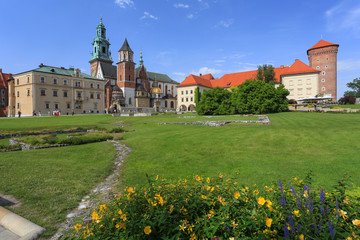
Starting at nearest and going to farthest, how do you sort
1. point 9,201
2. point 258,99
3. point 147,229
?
point 147,229 < point 9,201 < point 258,99

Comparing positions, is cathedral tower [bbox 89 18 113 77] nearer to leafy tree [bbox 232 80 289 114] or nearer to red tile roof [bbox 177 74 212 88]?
red tile roof [bbox 177 74 212 88]

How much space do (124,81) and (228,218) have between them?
7559 centimetres

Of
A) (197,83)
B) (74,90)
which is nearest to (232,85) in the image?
(197,83)

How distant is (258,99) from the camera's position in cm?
3741

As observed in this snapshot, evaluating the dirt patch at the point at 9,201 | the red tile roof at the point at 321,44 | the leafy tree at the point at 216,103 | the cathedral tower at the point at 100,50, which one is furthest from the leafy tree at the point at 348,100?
the cathedral tower at the point at 100,50

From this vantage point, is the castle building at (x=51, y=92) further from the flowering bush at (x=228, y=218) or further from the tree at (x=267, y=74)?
the flowering bush at (x=228, y=218)

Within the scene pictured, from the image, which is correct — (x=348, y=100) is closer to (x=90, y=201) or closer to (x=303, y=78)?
(x=303, y=78)

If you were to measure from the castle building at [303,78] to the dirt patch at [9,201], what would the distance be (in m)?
68.2

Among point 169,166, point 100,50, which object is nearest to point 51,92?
point 100,50

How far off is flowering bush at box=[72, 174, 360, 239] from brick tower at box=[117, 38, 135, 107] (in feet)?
239

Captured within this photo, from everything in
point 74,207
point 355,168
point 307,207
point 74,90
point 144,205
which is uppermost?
point 74,90

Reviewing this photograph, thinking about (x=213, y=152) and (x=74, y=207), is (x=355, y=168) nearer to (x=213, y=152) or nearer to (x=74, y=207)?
(x=213, y=152)

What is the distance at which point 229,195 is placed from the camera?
9.82ft

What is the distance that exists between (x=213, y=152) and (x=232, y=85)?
222 feet
